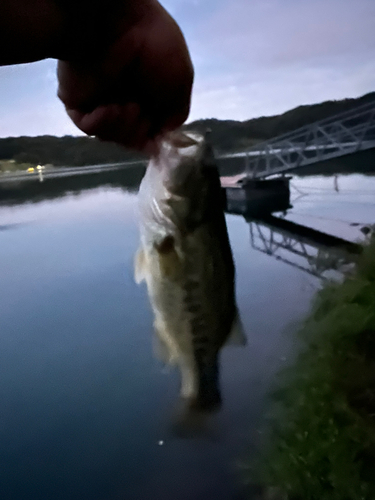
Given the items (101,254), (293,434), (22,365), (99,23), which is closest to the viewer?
(99,23)

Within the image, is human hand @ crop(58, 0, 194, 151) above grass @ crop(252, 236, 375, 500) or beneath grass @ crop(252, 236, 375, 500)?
above

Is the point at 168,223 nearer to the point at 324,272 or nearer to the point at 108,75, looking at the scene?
the point at 108,75

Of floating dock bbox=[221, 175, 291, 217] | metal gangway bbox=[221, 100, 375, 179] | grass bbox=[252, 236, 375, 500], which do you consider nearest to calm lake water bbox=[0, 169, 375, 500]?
floating dock bbox=[221, 175, 291, 217]

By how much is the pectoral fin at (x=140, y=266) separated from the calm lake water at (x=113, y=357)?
0.03 m

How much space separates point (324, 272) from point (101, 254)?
2655mm

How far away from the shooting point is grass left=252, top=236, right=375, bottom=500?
145cm

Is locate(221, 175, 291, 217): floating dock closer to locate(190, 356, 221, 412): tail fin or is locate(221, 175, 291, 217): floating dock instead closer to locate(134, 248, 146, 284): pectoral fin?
locate(190, 356, 221, 412): tail fin

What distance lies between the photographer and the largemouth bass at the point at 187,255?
78 cm

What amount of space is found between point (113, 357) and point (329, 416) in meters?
2.21

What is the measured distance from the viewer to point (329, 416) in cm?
159

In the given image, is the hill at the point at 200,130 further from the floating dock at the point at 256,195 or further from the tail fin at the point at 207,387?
the floating dock at the point at 256,195

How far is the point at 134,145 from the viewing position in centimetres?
58

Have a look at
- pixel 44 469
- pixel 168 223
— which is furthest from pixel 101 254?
pixel 168 223

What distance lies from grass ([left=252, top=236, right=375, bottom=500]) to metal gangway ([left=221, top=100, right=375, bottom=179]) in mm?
1775
